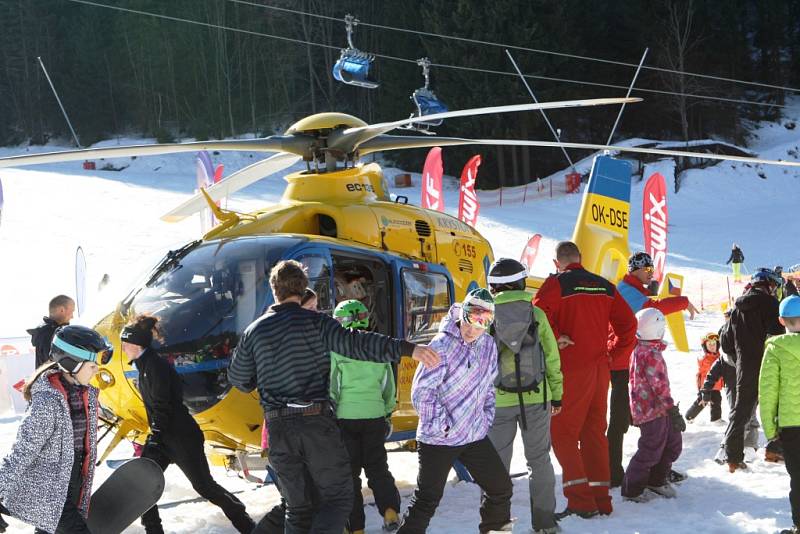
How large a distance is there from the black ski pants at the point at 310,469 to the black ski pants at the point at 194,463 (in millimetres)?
1023

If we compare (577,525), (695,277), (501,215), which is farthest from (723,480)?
(501,215)

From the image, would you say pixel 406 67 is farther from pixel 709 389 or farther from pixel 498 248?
pixel 709 389

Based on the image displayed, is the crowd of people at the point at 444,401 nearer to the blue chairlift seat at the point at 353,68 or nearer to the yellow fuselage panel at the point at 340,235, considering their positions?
the yellow fuselage panel at the point at 340,235

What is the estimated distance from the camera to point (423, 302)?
7.54 meters

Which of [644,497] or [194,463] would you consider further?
[644,497]

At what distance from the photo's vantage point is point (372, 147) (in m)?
8.16

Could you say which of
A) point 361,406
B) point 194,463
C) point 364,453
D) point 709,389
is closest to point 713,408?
point 709,389

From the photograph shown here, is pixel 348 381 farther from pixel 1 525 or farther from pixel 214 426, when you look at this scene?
pixel 1 525

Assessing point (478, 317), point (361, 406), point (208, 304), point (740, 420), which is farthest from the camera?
point (740, 420)

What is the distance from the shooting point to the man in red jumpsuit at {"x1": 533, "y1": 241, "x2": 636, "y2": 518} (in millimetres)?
6160

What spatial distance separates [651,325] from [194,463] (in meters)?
3.30

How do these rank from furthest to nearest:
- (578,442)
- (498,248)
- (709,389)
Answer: (498,248), (709,389), (578,442)

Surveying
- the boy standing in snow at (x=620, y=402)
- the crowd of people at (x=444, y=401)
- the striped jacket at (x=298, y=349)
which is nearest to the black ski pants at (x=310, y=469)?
the crowd of people at (x=444, y=401)

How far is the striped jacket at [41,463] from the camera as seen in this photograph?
408 cm
